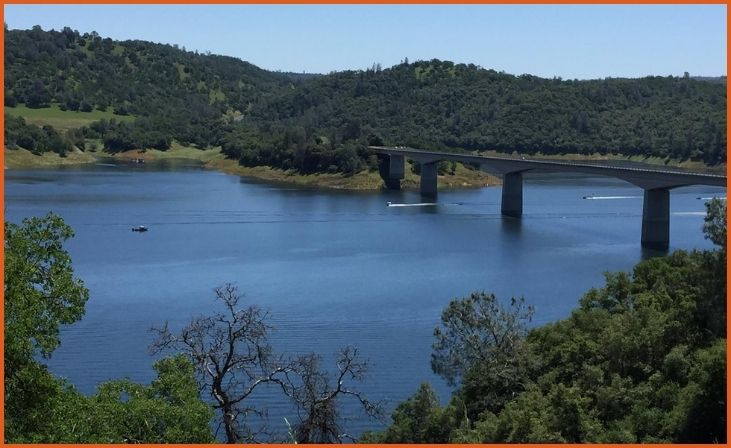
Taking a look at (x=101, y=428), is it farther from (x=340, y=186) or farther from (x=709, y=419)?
(x=340, y=186)

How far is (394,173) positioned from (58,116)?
74.9 m

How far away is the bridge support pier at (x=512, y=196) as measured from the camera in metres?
81.9

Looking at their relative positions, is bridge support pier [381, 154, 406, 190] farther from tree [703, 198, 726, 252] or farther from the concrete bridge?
A: tree [703, 198, 726, 252]

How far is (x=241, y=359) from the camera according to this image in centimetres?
1898

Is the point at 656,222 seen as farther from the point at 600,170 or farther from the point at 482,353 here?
the point at 482,353

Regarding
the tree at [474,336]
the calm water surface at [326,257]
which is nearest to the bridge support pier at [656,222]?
the calm water surface at [326,257]

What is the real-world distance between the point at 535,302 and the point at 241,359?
25.2m

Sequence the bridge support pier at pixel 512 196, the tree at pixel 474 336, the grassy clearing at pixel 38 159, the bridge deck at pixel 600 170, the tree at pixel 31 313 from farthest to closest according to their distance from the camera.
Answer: the grassy clearing at pixel 38 159 → the bridge support pier at pixel 512 196 → the bridge deck at pixel 600 170 → the tree at pixel 474 336 → the tree at pixel 31 313

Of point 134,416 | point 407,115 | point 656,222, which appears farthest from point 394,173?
point 134,416

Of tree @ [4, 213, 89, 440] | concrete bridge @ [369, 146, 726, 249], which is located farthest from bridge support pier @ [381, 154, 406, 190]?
tree @ [4, 213, 89, 440]

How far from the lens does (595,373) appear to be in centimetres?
2291

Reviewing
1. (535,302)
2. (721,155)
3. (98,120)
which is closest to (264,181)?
(721,155)

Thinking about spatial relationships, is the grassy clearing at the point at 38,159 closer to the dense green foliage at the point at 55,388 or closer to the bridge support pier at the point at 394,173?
the bridge support pier at the point at 394,173

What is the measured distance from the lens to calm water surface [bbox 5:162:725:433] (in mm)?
34531
